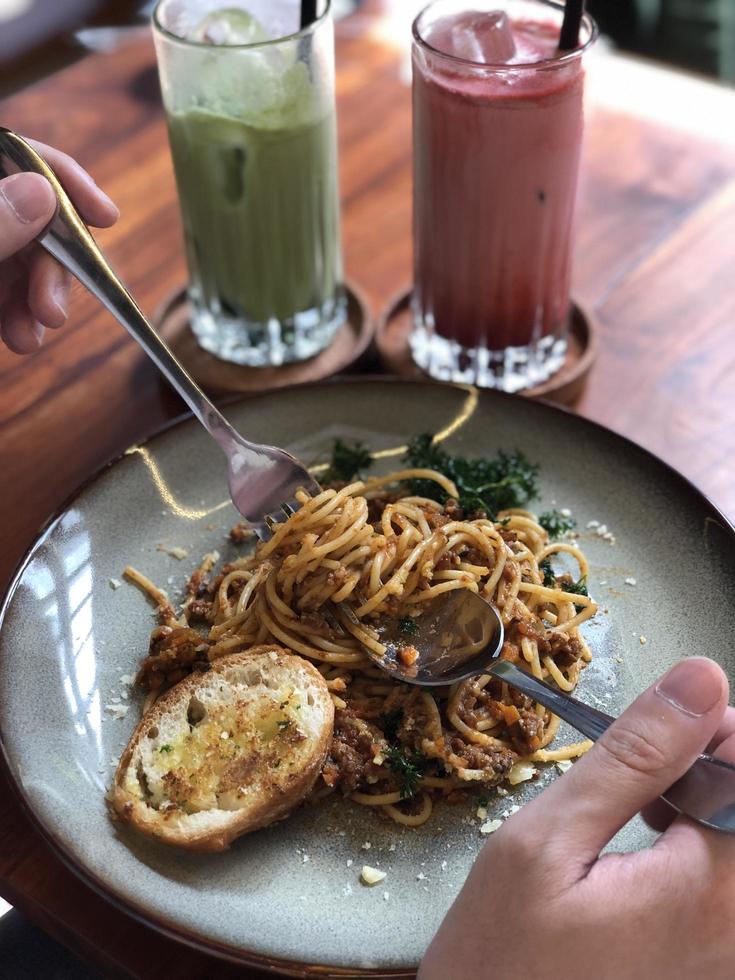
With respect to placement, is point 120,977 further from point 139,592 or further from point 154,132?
point 154,132

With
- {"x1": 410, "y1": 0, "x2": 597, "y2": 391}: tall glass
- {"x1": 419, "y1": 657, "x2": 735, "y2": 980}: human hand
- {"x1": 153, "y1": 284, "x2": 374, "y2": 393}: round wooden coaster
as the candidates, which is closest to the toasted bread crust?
{"x1": 419, "y1": 657, "x2": 735, "y2": 980}: human hand

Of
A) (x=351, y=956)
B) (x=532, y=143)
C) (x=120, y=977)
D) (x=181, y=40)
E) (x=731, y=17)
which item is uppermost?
(x=181, y=40)

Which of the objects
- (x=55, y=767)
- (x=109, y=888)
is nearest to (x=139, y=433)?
(x=55, y=767)

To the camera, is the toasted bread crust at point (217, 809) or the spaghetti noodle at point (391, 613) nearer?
the toasted bread crust at point (217, 809)

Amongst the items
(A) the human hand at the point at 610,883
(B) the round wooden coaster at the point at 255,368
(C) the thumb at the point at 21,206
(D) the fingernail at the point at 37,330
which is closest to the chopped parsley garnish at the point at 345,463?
(B) the round wooden coaster at the point at 255,368

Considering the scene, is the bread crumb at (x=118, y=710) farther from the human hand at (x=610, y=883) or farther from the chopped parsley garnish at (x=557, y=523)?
the chopped parsley garnish at (x=557, y=523)

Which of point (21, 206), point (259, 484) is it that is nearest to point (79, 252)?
point (21, 206)
